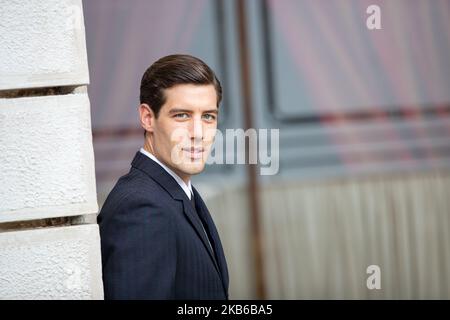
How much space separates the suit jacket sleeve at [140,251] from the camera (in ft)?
6.97

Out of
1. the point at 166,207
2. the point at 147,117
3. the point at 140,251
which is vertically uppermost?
the point at 147,117

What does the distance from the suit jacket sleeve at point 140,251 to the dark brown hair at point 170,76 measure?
265 millimetres

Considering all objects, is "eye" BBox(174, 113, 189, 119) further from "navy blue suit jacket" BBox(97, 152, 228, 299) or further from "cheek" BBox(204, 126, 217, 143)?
"navy blue suit jacket" BBox(97, 152, 228, 299)

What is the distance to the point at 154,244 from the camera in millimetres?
2148

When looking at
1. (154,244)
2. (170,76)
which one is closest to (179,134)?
(170,76)

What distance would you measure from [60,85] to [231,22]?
2.37 metres

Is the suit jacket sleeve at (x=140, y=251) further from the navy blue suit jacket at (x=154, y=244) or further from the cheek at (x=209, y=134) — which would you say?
the cheek at (x=209, y=134)

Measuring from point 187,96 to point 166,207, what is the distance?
0.29 meters

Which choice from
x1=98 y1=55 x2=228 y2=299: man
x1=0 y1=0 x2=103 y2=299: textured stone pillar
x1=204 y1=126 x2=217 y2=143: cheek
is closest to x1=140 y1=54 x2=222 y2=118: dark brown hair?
x1=98 y1=55 x2=228 y2=299: man

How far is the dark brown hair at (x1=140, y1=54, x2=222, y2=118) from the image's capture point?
2211mm

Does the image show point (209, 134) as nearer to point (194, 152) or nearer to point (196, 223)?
point (194, 152)

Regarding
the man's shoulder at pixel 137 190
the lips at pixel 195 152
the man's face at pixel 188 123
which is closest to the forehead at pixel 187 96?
the man's face at pixel 188 123
